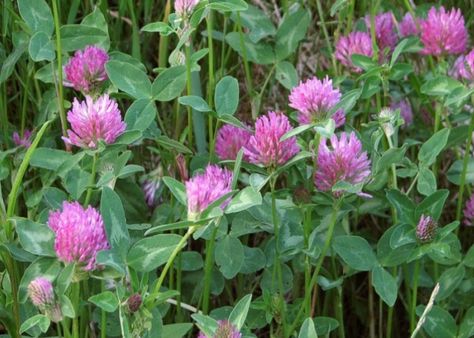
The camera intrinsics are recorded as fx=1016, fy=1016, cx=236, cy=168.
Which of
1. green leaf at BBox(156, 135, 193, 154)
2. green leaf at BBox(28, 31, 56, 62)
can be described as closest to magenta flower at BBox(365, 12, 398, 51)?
green leaf at BBox(156, 135, 193, 154)

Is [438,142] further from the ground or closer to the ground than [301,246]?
further from the ground

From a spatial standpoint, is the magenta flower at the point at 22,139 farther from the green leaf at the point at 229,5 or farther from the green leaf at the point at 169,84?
the green leaf at the point at 229,5

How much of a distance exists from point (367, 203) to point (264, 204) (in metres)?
0.21

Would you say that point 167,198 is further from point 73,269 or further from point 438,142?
point 73,269

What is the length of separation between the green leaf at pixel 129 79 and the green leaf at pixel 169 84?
0.01 m

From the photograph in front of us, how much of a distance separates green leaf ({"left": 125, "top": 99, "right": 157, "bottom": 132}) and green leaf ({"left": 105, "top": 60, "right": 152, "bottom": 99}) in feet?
0.13

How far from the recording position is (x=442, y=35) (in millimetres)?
1529

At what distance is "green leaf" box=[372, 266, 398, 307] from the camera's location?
3.92 ft

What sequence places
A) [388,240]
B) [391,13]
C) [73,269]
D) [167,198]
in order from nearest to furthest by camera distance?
[73,269] → [388,240] → [167,198] → [391,13]

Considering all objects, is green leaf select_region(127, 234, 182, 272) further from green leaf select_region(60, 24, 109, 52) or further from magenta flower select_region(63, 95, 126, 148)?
green leaf select_region(60, 24, 109, 52)

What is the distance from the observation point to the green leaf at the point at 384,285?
1.19 meters

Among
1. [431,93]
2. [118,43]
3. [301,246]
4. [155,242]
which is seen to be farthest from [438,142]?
[118,43]

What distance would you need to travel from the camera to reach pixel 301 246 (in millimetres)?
1236

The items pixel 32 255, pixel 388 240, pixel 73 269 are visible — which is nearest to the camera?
pixel 73 269
